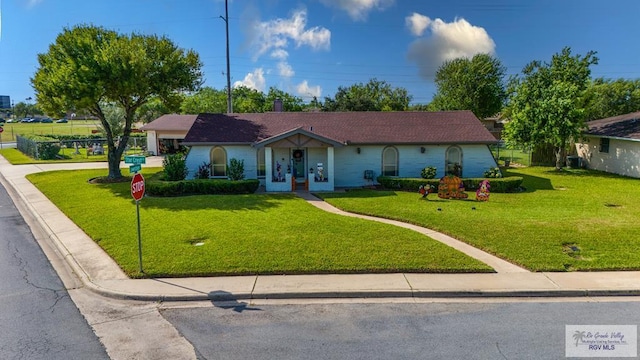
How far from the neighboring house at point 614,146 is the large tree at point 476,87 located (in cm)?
2132

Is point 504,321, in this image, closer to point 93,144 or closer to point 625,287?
point 625,287

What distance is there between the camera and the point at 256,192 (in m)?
21.5

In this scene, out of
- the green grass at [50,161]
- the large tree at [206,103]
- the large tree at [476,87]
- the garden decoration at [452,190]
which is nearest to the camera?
the garden decoration at [452,190]

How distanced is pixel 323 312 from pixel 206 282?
119 inches

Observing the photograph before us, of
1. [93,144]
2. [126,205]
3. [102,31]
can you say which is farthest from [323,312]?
[93,144]

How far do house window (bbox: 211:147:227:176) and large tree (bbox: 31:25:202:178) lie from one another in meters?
4.83

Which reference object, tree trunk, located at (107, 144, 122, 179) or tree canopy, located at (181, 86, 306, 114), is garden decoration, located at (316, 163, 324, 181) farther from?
tree canopy, located at (181, 86, 306, 114)

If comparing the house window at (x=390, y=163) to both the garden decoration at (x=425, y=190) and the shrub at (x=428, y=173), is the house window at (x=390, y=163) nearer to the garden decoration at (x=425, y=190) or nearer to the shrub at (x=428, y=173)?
the shrub at (x=428, y=173)

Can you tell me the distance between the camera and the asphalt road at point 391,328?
676 centimetres

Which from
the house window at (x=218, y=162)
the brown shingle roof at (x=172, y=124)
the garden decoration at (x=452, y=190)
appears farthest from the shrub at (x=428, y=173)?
the brown shingle roof at (x=172, y=124)

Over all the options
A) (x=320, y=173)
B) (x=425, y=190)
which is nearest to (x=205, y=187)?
(x=320, y=173)

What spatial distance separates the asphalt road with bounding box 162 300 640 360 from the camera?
6762 millimetres

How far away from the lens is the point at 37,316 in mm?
8148

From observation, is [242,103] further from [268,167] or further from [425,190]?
[425,190]
